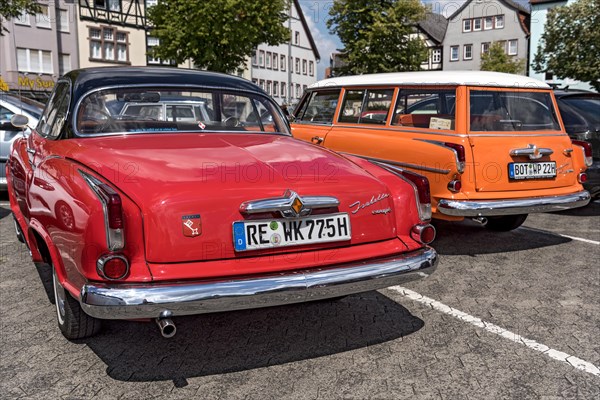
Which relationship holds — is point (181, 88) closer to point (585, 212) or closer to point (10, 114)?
point (10, 114)

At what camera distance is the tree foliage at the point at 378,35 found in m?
39.6

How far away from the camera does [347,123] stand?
7844 mm

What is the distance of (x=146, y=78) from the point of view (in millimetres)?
4465

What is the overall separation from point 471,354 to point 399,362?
1.52 ft

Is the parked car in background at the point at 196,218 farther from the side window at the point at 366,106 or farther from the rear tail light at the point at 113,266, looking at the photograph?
the side window at the point at 366,106

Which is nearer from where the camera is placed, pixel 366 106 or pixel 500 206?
pixel 500 206

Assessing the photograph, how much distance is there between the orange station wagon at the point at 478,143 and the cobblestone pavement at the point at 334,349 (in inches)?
40.7

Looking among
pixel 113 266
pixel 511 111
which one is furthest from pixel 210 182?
pixel 511 111

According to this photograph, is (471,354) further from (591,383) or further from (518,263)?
(518,263)

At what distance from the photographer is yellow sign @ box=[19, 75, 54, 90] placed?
3534cm

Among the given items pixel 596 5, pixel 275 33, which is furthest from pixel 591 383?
pixel 596 5

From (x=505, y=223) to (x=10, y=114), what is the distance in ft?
23.7

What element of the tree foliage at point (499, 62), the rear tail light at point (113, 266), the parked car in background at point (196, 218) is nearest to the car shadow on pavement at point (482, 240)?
the parked car in background at point (196, 218)

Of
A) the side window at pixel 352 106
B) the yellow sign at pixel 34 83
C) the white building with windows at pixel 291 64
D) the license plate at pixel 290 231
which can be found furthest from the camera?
the white building with windows at pixel 291 64
